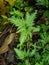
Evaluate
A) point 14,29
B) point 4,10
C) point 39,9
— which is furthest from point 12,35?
point 39,9

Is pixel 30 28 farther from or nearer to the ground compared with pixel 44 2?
nearer to the ground

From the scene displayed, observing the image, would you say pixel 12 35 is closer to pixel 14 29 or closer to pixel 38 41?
pixel 14 29

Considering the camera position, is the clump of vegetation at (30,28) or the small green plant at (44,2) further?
the small green plant at (44,2)

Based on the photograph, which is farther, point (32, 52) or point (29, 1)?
point (29, 1)

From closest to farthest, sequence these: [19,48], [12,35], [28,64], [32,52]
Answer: [28,64] → [32,52] → [19,48] → [12,35]

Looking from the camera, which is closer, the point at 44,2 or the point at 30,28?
the point at 30,28

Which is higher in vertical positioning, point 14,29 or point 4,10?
point 4,10

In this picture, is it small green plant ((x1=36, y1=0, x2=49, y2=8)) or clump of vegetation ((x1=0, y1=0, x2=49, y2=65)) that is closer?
clump of vegetation ((x1=0, y1=0, x2=49, y2=65))

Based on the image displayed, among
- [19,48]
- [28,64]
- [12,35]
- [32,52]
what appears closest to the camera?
[28,64]

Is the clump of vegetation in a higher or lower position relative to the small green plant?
lower

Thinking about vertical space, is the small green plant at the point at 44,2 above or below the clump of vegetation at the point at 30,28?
above

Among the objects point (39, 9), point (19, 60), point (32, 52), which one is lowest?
point (19, 60)
